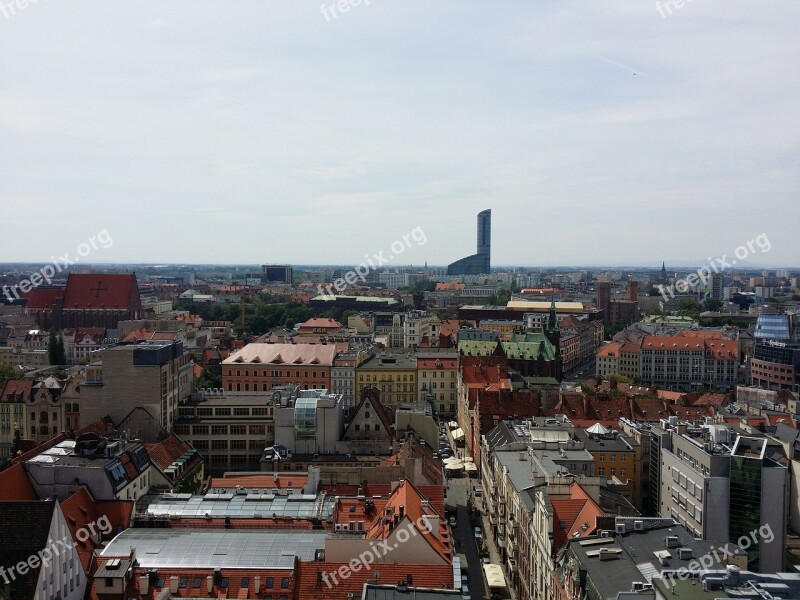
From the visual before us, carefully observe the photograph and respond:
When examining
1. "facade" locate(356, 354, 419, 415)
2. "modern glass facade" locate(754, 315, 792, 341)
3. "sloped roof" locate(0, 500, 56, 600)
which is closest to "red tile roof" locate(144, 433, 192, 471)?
"sloped roof" locate(0, 500, 56, 600)

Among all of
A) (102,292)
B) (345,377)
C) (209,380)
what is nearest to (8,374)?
(209,380)

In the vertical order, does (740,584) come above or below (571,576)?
above

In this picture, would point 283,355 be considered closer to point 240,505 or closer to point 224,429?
point 224,429

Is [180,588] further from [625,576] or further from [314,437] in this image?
[314,437]

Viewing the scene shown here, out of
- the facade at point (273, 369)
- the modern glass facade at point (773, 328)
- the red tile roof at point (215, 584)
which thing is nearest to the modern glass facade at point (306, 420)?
the red tile roof at point (215, 584)

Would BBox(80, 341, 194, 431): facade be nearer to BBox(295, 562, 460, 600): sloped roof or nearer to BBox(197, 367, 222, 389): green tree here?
BBox(295, 562, 460, 600): sloped roof

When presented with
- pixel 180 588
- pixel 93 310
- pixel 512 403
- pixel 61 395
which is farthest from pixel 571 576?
pixel 93 310
